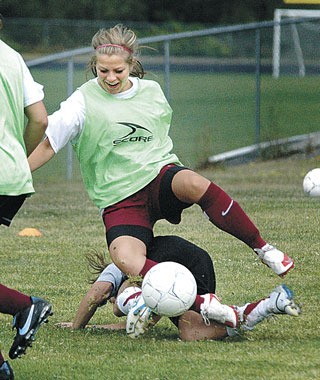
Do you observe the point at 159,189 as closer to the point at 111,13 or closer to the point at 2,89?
the point at 2,89

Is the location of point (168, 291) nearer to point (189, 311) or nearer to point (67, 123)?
point (189, 311)

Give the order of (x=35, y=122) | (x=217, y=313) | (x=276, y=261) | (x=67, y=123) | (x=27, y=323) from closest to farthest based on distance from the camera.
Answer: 1. (x=27, y=323)
2. (x=35, y=122)
3. (x=217, y=313)
4. (x=276, y=261)
5. (x=67, y=123)

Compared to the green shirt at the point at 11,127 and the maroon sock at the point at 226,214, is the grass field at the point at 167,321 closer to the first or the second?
the maroon sock at the point at 226,214

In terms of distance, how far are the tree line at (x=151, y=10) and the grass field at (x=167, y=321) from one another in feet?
100

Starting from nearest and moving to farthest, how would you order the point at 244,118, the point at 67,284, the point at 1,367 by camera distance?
the point at 1,367 < the point at 67,284 < the point at 244,118

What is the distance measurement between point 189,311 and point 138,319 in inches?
11.6

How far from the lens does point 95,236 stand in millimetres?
9953

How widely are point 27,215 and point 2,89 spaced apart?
6260 mm

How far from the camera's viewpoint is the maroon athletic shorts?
6301 mm

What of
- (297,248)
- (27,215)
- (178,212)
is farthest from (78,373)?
(27,215)

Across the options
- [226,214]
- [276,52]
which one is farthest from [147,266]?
[276,52]

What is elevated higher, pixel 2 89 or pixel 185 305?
pixel 2 89

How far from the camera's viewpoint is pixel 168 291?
5.76m

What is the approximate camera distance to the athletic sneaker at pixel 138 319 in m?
5.92
